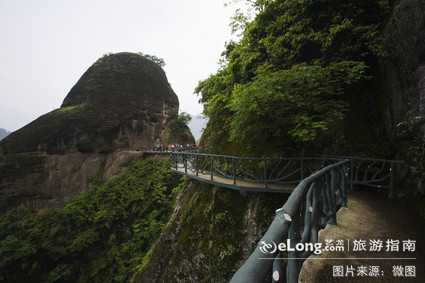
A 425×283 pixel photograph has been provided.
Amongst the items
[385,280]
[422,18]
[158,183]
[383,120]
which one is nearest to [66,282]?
[158,183]

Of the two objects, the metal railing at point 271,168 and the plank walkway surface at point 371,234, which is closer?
the plank walkway surface at point 371,234

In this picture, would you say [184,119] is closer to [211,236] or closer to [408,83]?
[211,236]

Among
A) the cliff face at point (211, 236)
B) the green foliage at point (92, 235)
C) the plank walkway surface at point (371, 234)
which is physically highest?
the plank walkway surface at point (371, 234)

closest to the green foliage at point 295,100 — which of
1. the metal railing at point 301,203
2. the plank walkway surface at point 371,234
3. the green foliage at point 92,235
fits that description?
the metal railing at point 301,203

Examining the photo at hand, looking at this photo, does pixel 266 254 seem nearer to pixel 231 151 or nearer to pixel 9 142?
pixel 231 151

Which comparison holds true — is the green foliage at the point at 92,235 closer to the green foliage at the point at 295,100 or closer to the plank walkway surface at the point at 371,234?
the green foliage at the point at 295,100

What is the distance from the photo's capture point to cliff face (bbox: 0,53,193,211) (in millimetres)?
19797

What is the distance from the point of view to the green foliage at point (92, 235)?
12438 millimetres

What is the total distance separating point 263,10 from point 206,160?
646cm

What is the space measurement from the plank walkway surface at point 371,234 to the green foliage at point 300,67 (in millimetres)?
1882

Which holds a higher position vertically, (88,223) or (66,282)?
(88,223)

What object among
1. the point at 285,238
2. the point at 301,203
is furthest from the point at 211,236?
the point at 285,238

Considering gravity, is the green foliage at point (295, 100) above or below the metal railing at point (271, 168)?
above

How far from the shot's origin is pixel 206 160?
1020cm
